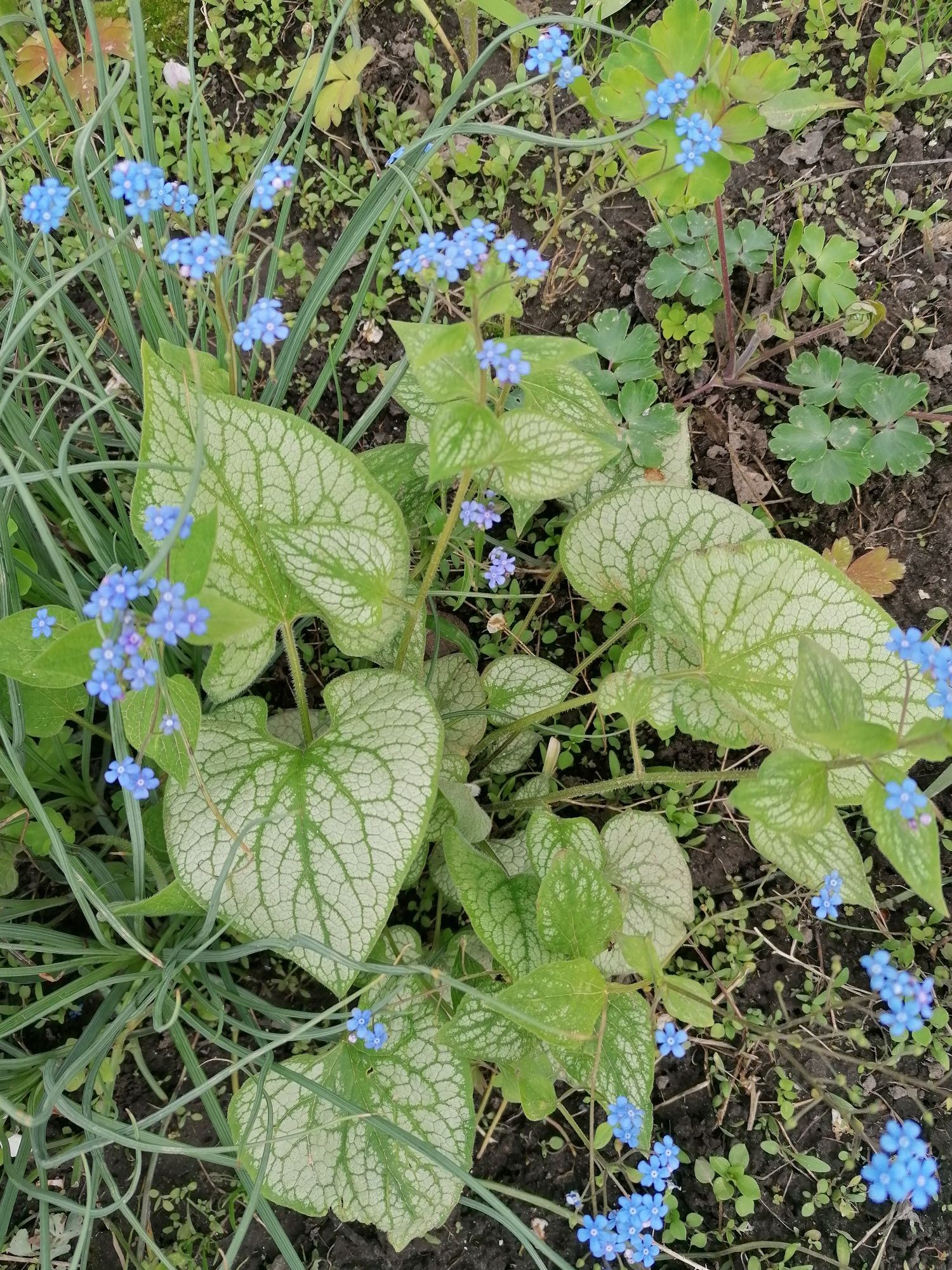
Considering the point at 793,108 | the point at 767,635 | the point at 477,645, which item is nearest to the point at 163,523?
the point at 767,635

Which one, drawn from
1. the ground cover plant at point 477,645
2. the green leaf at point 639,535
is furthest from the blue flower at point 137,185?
the green leaf at point 639,535

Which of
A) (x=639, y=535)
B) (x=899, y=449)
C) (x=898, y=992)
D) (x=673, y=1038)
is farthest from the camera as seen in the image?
(x=899, y=449)

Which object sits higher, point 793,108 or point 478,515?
point 793,108

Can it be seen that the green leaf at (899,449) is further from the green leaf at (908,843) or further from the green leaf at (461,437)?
the green leaf at (461,437)

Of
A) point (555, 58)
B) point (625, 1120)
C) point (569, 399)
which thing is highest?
point (555, 58)

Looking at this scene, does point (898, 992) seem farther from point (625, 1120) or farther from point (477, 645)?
point (477, 645)
